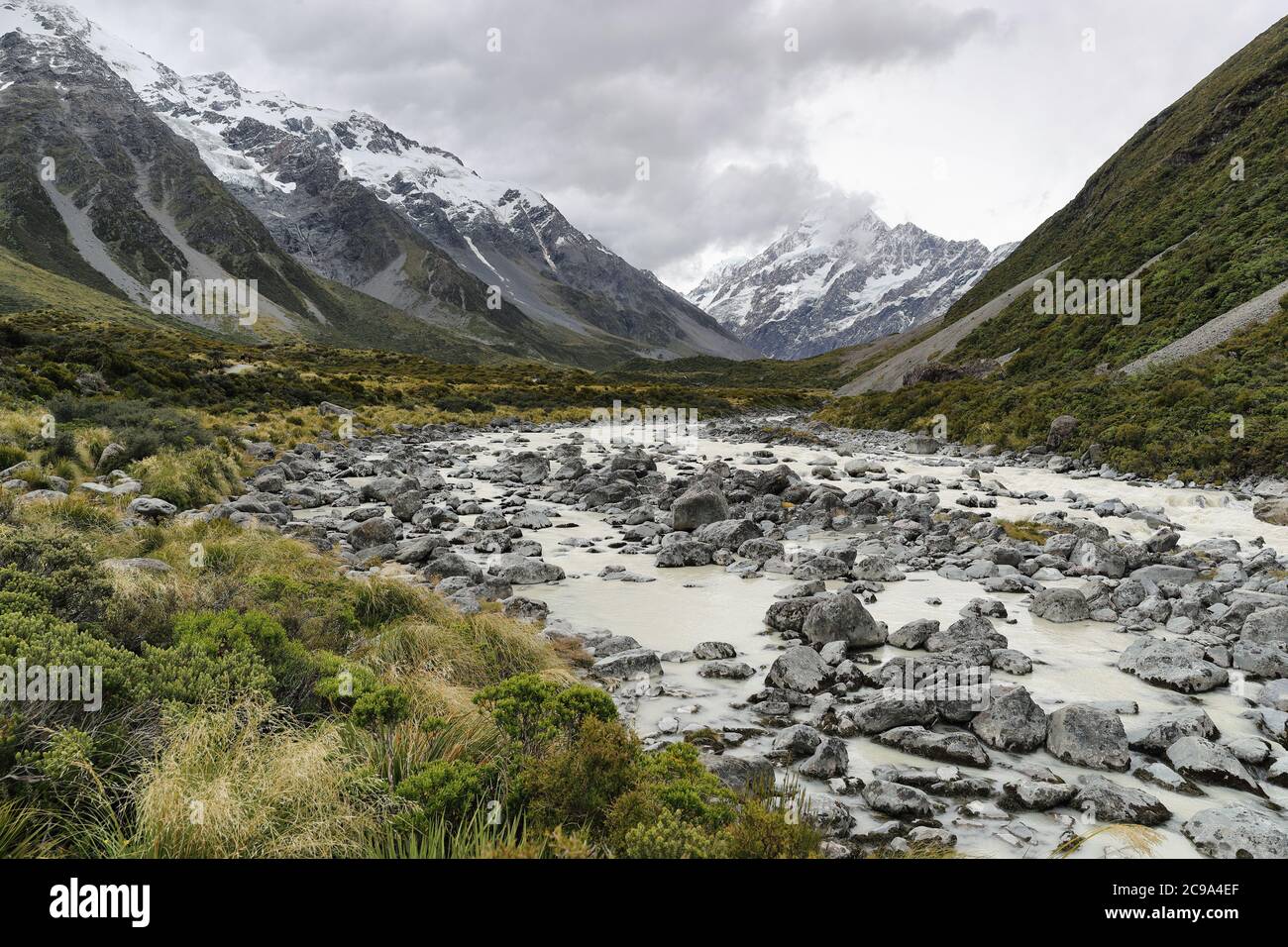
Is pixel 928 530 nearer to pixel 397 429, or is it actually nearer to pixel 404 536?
pixel 404 536

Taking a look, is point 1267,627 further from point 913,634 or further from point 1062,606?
point 913,634

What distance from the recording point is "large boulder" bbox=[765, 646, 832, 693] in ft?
Result: 27.3

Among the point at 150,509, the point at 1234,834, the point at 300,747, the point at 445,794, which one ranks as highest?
the point at 150,509

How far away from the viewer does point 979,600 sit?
37.4ft

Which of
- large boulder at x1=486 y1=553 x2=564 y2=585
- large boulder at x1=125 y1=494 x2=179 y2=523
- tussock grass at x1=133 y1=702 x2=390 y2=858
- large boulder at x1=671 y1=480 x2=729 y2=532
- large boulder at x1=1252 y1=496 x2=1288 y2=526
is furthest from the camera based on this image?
large boulder at x1=671 y1=480 x2=729 y2=532

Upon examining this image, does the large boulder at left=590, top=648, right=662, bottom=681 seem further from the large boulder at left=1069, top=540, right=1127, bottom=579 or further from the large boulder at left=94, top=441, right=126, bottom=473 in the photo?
the large boulder at left=94, top=441, right=126, bottom=473

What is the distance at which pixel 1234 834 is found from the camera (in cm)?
504

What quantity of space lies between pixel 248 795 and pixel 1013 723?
7.00 m

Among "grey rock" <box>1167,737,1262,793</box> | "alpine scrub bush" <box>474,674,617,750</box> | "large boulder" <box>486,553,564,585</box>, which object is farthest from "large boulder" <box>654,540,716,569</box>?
"grey rock" <box>1167,737,1262,793</box>

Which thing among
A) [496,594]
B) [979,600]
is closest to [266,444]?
[496,594]

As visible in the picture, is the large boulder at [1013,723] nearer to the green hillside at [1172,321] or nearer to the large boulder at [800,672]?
the large boulder at [800,672]

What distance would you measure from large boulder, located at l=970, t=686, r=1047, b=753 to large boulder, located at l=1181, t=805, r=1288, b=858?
4.68ft

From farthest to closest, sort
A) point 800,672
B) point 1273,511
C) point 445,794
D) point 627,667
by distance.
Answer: point 1273,511 → point 627,667 → point 800,672 → point 445,794

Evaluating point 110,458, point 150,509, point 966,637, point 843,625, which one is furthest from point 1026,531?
point 110,458
